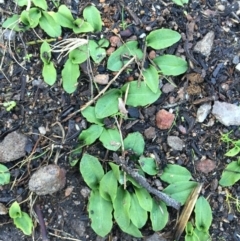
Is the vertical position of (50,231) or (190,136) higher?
(190,136)

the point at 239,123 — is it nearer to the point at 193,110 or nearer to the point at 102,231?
the point at 193,110

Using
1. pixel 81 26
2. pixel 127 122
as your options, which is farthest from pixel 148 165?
pixel 81 26

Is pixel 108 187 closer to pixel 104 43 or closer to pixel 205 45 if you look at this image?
pixel 104 43

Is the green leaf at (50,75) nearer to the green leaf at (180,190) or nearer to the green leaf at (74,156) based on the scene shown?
the green leaf at (74,156)

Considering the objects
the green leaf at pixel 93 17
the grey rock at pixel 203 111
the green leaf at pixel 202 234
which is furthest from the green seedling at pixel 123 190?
the green leaf at pixel 93 17

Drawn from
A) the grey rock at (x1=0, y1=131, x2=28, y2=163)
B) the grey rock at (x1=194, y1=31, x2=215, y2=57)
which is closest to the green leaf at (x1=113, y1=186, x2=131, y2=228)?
the grey rock at (x1=0, y1=131, x2=28, y2=163)

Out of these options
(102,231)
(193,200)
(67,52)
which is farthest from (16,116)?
(193,200)

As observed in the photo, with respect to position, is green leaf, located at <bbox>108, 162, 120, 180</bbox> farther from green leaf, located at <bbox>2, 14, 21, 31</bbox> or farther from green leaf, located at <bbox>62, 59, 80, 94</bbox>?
green leaf, located at <bbox>2, 14, 21, 31</bbox>
